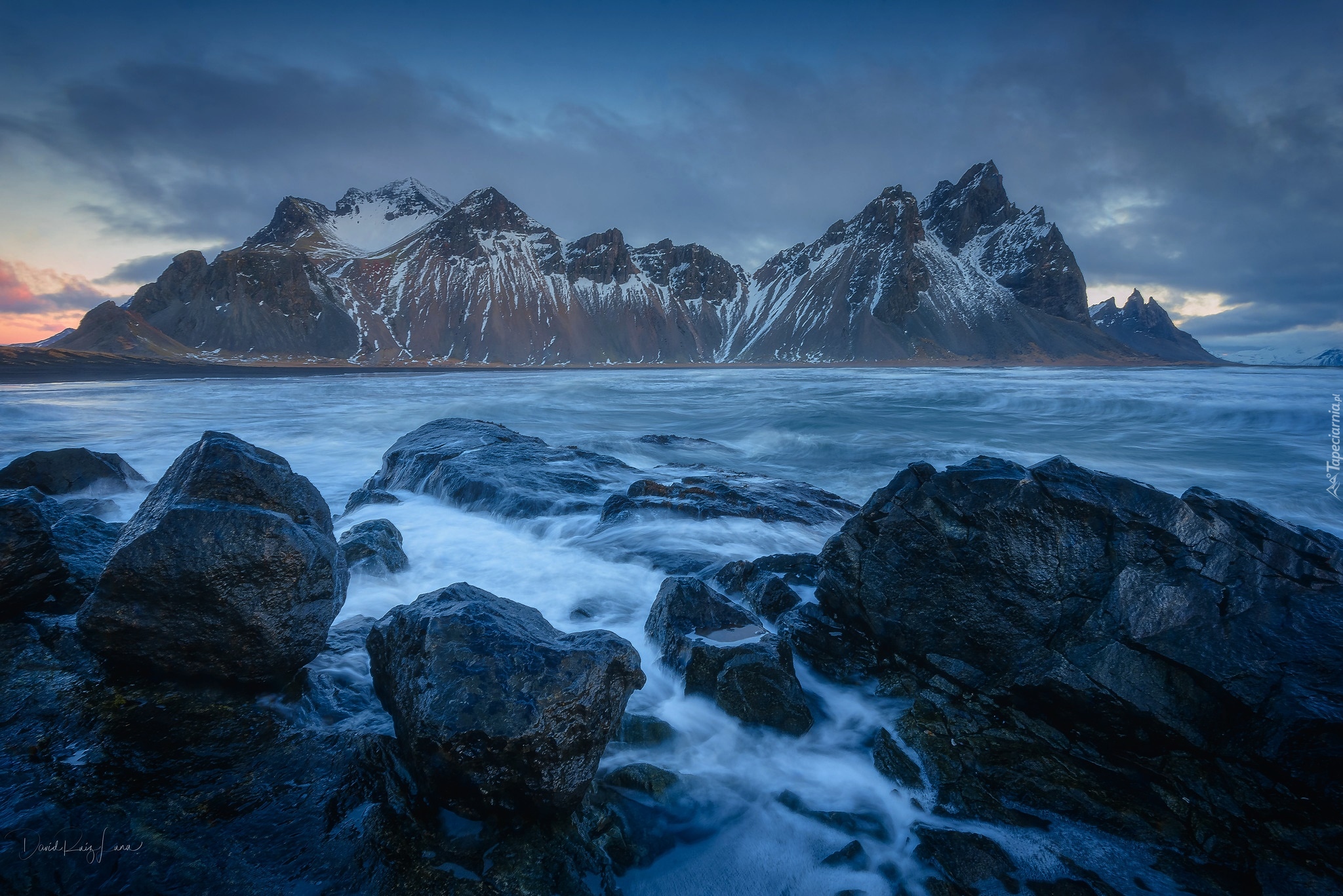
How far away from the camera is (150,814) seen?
238 cm

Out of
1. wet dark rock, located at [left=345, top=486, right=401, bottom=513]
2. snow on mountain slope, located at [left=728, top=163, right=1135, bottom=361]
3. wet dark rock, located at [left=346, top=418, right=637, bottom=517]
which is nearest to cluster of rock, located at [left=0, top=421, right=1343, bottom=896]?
wet dark rock, located at [left=346, top=418, right=637, bottom=517]

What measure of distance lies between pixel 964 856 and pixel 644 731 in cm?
186

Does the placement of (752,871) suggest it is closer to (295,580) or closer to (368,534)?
(295,580)

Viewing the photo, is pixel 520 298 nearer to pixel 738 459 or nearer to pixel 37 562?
pixel 738 459

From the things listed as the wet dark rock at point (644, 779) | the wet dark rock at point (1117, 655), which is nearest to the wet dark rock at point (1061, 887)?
the wet dark rock at point (1117, 655)

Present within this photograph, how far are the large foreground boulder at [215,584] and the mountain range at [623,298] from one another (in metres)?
119

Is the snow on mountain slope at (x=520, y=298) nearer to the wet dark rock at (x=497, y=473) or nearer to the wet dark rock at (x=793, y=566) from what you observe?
the wet dark rock at (x=497, y=473)

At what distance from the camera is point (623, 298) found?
17175 centimetres

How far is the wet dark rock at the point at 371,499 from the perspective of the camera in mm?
8691

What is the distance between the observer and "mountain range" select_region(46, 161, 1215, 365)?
114000 mm

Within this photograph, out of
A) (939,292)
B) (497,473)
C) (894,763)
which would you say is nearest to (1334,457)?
(894,763)

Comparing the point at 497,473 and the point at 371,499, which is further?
the point at 497,473

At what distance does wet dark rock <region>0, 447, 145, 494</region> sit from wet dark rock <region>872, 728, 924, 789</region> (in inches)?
418

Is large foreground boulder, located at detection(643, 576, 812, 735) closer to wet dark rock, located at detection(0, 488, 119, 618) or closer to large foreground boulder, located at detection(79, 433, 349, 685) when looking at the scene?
large foreground boulder, located at detection(79, 433, 349, 685)
